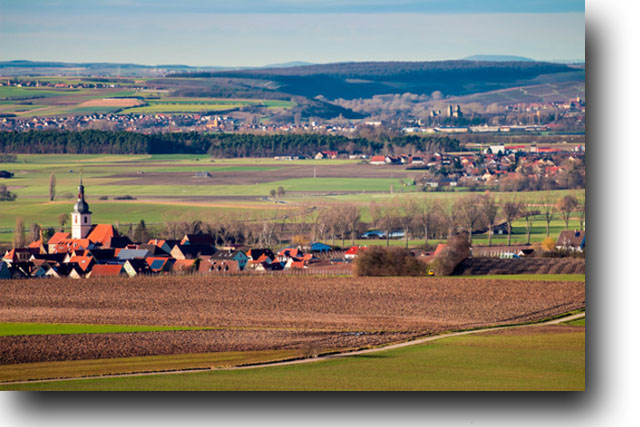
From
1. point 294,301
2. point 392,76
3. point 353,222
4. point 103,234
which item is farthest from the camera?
point 392,76

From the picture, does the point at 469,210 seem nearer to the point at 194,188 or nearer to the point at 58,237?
the point at 194,188

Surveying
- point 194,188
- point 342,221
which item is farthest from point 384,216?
point 194,188

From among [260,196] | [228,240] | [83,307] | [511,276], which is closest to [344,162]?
[260,196]

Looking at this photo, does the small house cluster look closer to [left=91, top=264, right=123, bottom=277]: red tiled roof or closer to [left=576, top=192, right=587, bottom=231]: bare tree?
[left=91, top=264, right=123, bottom=277]: red tiled roof

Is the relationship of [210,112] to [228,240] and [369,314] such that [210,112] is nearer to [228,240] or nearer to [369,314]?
[228,240]

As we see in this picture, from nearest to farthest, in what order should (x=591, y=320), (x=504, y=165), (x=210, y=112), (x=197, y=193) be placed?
(x=591, y=320), (x=504, y=165), (x=197, y=193), (x=210, y=112)

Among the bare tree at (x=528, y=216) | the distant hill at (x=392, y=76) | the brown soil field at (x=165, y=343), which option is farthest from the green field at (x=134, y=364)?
the bare tree at (x=528, y=216)

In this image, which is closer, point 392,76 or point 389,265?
point 389,265

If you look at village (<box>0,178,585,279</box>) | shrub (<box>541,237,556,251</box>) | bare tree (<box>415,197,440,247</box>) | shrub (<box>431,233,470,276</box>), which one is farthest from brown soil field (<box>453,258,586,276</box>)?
bare tree (<box>415,197,440,247</box>)
